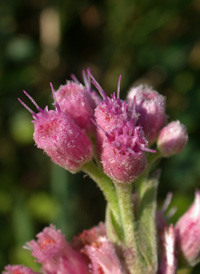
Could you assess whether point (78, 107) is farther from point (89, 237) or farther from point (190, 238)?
point (190, 238)

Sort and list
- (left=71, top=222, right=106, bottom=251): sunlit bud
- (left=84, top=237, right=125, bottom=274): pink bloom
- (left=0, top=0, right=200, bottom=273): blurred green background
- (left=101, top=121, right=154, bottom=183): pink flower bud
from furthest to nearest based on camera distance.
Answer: (left=0, top=0, right=200, bottom=273): blurred green background
(left=71, top=222, right=106, bottom=251): sunlit bud
(left=84, top=237, right=125, bottom=274): pink bloom
(left=101, top=121, right=154, bottom=183): pink flower bud

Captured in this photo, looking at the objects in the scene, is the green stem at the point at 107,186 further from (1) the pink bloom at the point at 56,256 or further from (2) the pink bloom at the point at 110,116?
(1) the pink bloom at the point at 56,256

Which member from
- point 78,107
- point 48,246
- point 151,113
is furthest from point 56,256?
point 151,113

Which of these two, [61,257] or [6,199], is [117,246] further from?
[6,199]

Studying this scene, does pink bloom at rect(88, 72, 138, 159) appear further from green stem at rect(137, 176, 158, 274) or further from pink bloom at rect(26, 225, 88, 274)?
pink bloom at rect(26, 225, 88, 274)

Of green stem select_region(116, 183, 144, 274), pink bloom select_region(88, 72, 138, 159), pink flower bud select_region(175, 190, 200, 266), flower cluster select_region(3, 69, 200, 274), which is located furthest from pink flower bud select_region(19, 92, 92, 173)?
pink flower bud select_region(175, 190, 200, 266)

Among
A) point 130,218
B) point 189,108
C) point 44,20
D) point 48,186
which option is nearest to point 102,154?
point 130,218
